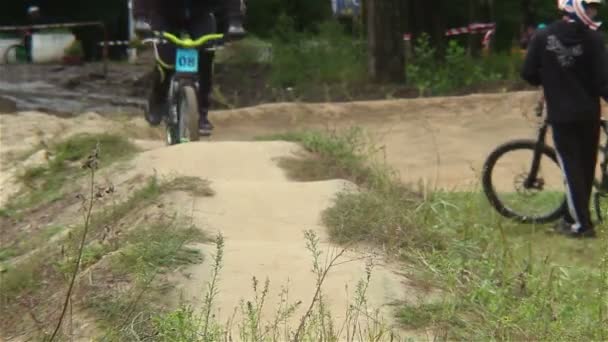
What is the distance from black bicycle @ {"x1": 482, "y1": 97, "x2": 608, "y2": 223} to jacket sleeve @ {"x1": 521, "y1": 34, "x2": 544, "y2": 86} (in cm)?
34

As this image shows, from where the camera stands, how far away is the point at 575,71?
746 centimetres

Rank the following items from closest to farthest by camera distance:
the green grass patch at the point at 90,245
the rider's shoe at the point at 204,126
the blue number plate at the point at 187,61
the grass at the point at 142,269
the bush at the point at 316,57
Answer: the grass at the point at 142,269 → the green grass patch at the point at 90,245 → the blue number plate at the point at 187,61 → the rider's shoe at the point at 204,126 → the bush at the point at 316,57

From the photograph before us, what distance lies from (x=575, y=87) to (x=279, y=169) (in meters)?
1.85

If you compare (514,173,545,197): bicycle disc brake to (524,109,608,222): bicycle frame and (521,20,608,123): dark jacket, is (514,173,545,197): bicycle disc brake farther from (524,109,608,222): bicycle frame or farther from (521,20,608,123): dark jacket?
(521,20,608,123): dark jacket

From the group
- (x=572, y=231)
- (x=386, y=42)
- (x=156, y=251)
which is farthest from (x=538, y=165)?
(x=386, y=42)

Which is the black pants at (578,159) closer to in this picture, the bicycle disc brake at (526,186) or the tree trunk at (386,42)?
the bicycle disc brake at (526,186)

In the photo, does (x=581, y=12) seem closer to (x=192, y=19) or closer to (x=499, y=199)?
(x=499, y=199)

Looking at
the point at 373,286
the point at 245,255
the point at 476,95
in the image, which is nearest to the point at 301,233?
the point at 245,255

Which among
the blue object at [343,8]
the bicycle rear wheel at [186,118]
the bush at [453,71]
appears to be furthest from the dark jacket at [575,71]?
the blue object at [343,8]

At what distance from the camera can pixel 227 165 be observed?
25.1 feet

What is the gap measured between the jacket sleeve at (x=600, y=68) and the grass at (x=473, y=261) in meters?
A: 0.89

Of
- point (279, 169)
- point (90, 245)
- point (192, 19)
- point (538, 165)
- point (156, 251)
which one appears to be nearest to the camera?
point (156, 251)

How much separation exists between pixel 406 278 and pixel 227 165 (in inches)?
110

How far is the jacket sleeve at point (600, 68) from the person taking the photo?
737 cm
